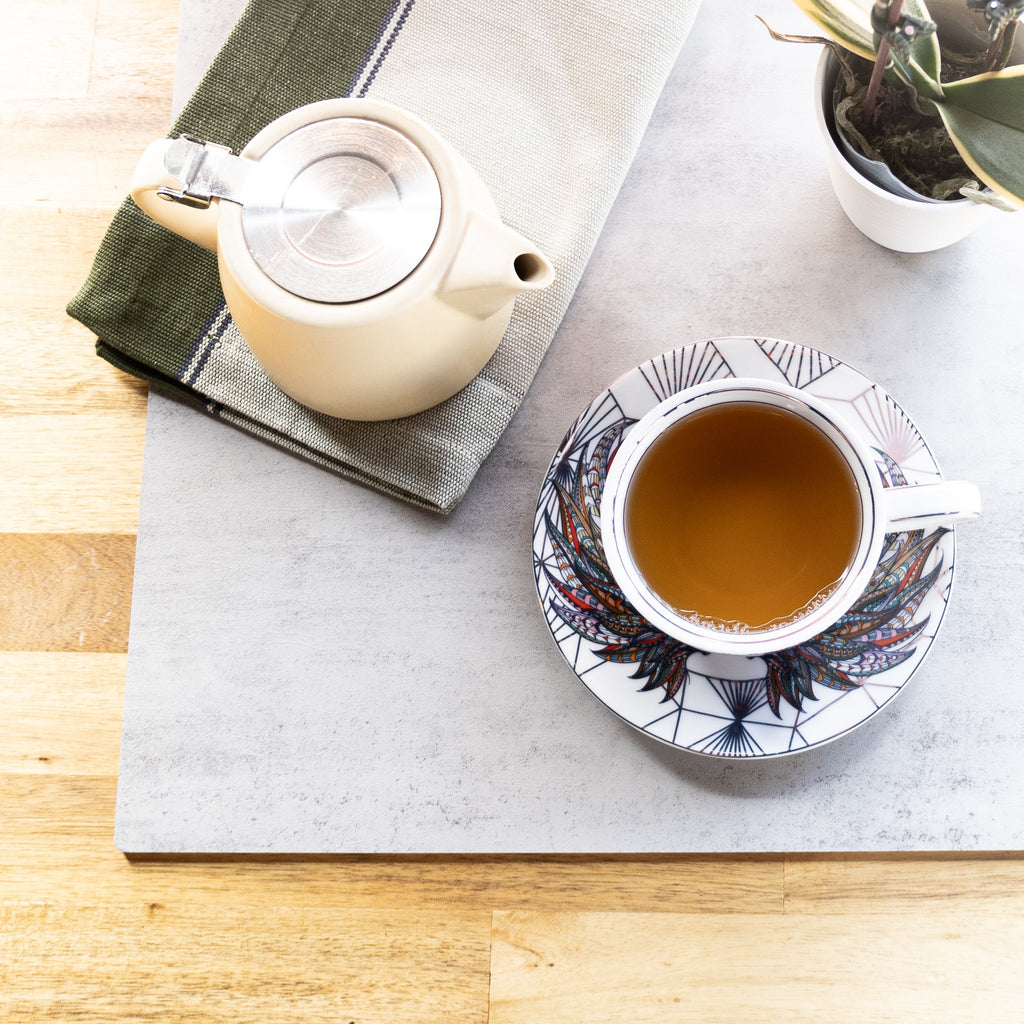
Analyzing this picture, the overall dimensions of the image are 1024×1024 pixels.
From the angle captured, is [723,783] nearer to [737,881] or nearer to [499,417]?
[737,881]

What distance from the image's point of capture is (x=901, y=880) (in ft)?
2.07

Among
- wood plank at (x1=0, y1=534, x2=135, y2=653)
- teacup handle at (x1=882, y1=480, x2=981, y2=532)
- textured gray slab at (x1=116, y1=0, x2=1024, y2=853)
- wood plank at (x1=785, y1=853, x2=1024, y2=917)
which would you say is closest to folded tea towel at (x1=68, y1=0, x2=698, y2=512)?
textured gray slab at (x1=116, y1=0, x2=1024, y2=853)

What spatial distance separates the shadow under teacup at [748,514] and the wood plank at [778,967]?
0.80 ft

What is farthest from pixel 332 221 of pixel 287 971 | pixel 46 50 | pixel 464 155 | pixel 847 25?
pixel 287 971

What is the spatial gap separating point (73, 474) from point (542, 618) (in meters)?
0.35

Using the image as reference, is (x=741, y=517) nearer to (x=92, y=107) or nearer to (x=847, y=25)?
(x=847, y=25)

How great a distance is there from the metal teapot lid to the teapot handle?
16 mm

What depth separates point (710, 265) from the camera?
64 cm

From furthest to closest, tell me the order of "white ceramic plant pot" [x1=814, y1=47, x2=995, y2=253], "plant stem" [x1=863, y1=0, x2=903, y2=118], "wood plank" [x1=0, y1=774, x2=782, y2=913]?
"wood plank" [x1=0, y1=774, x2=782, y2=913] → "white ceramic plant pot" [x1=814, y1=47, x2=995, y2=253] → "plant stem" [x1=863, y1=0, x2=903, y2=118]

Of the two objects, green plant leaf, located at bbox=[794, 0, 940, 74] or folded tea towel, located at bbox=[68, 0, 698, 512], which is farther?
folded tea towel, located at bbox=[68, 0, 698, 512]

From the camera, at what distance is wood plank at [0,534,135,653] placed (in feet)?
2.19

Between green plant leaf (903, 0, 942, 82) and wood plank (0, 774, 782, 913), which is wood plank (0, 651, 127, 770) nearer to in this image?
wood plank (0, 774, 782, 913)

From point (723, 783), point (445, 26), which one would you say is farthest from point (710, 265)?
point (723, 783)

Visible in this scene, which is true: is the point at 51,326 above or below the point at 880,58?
below
